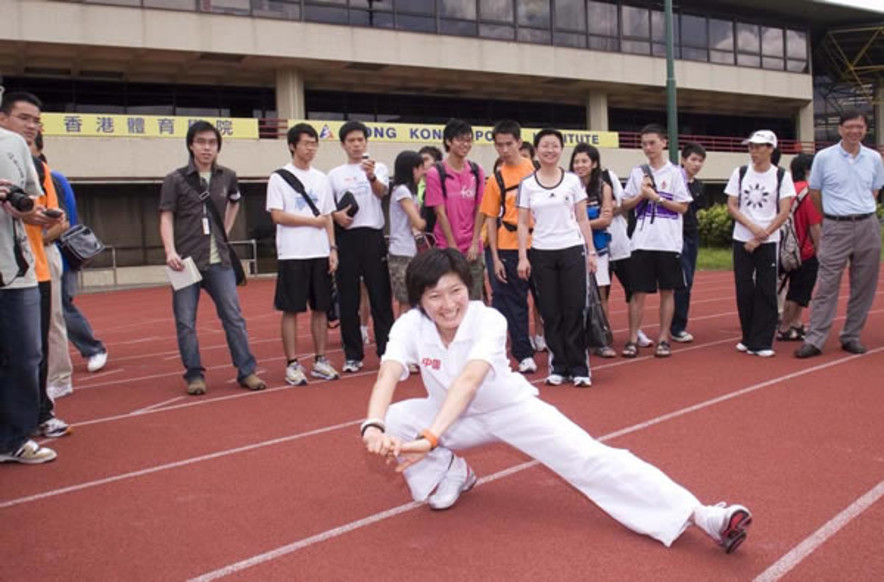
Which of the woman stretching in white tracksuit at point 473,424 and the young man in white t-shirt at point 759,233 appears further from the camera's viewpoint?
the young man in white t-shirt at point 759,233

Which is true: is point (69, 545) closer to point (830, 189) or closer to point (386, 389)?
point (386, 389)

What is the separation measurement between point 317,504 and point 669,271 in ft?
14.2

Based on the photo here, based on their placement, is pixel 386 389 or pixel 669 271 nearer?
pixel 386 389

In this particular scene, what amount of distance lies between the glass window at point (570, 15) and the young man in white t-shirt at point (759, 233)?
2254 cm

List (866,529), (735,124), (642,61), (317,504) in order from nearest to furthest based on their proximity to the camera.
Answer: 1. (866,529)
2. (317,504)
3. (642,61)
4. (735,124)

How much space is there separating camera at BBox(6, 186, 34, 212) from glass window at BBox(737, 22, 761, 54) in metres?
32.5

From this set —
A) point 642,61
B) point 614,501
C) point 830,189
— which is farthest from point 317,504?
point 642,61

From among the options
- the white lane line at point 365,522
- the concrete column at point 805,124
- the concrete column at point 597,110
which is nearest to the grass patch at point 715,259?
the concrete column at point 597,110

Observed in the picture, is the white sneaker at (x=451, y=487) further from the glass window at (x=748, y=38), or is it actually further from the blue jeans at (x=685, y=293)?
the glass window at (x=748, y=38)

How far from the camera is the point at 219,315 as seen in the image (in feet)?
20.3

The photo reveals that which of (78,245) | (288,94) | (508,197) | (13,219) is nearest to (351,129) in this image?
(508,197)

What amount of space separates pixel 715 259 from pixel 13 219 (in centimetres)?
1688

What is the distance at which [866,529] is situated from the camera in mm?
3121

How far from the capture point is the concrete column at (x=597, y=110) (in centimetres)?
2973
